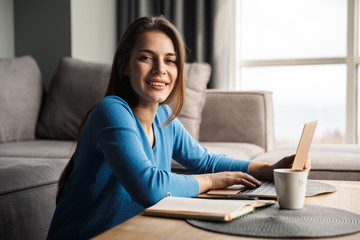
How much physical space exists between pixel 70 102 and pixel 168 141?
1.38 meters

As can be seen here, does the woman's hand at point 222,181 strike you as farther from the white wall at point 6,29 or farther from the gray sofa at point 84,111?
the white wall at point 6,29

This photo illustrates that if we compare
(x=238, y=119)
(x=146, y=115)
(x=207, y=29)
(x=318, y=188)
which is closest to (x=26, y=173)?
(x=146, y=115)

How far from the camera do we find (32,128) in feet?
8.69

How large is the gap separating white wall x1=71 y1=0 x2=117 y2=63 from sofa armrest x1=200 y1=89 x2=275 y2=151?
46.8 inches

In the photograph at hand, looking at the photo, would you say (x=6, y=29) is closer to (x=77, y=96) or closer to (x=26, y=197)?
(x=77, y=96)

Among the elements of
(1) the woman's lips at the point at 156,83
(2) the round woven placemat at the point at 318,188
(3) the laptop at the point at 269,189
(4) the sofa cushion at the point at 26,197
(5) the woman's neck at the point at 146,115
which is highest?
(1) the woman's lips at the point at 156,83

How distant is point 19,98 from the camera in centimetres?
257

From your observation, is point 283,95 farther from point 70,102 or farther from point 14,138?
point 14,138

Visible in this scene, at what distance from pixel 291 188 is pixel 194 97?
1688 millimetres

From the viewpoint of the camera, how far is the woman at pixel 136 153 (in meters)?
1.00

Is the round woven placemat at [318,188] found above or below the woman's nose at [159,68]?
below

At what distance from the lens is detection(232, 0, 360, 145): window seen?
3398 millimetres

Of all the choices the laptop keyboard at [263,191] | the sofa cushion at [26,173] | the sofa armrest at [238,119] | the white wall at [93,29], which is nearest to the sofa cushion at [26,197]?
the sofa cushion at [26,173]

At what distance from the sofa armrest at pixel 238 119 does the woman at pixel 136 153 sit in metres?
1.24
